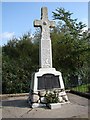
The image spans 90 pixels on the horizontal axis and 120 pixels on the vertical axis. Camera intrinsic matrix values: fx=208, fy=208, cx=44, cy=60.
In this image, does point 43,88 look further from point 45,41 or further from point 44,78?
point 45,41

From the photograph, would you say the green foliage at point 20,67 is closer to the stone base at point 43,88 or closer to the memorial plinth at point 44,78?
the memorial plinth at point 44,78

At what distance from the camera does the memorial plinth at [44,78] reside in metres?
8.00

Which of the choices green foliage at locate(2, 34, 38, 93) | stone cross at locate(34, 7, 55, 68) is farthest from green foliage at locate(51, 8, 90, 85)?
stone cross at locate(34, 7, 55, 68)

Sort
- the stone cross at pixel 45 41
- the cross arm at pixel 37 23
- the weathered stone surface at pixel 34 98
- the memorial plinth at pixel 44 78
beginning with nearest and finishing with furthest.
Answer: the weathered stone surface at pixel 34 98 < the memorial plinth at pixel 44 78 < the stone cross at pixel 45 41 < the cross arm at pixel 37 23

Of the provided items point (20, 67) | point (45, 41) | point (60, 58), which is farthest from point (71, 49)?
point (45, 41)

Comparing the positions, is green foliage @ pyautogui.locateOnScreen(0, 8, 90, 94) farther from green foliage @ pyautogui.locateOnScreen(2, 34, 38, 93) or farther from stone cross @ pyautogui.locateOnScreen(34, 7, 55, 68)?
stone cross @ pyautogui.locateOnScreen(34, 7, 55, 68)

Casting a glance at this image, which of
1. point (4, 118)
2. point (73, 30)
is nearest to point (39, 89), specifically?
point (4, 118)

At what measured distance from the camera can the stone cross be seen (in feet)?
28.0

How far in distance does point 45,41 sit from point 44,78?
1.56 meters

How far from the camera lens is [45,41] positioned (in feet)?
28.6

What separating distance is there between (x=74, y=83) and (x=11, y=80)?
494 cm

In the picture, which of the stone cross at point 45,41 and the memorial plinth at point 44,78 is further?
the stone cross at point 45,41

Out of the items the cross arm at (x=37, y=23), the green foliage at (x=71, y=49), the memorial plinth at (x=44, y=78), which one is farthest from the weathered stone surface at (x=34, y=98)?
the green foliage at (x=71, y=49)

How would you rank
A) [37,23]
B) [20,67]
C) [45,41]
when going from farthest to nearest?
[20,67] → [37,23] → [45,41]
